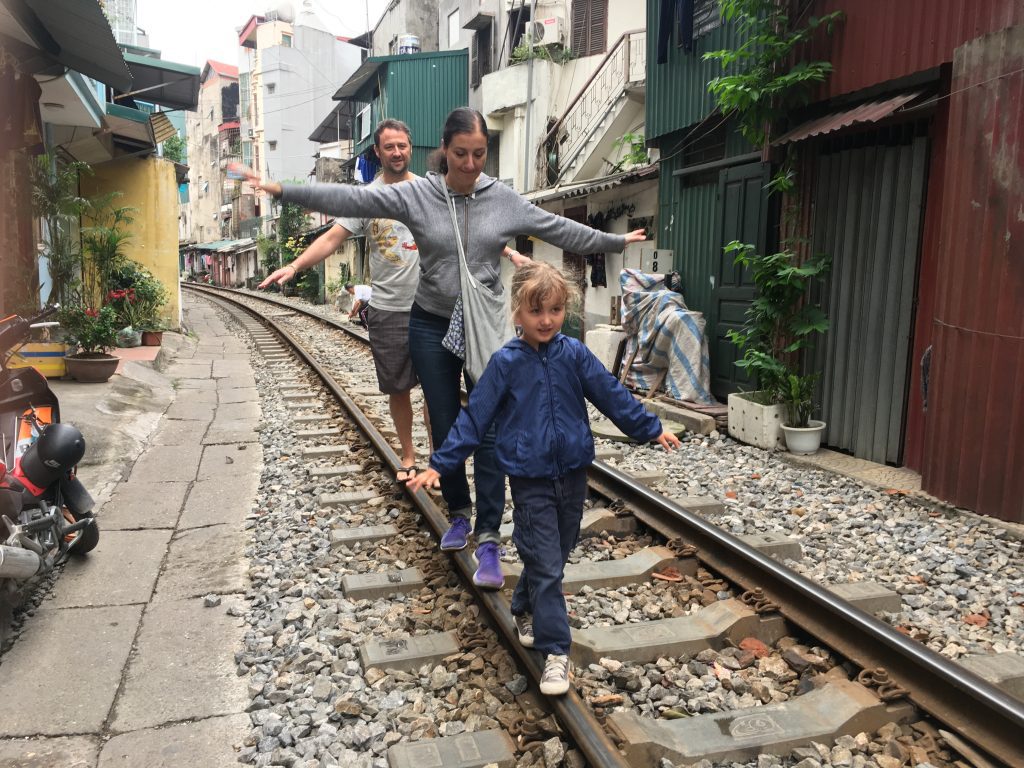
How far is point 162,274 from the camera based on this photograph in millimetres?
16203

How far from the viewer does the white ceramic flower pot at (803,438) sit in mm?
6648

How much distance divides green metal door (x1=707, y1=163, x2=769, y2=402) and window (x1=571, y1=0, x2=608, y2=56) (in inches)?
476

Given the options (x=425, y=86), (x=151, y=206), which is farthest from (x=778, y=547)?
(x=425, y=86)

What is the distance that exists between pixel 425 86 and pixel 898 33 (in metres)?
22.6

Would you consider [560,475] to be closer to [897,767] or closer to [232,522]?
[897,767]

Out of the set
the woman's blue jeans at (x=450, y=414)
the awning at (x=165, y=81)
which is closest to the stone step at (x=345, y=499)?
the woman's blue jeans at (x=450, y=414)

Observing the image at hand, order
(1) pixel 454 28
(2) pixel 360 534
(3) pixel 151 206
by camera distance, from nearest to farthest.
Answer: (2) pixel 360 534 → (3) pixel 151 206 → (1) pixel 454 28

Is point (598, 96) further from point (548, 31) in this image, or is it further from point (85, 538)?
point (85, 538)

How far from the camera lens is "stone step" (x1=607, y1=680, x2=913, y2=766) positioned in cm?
234

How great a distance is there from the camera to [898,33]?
595 centimetres

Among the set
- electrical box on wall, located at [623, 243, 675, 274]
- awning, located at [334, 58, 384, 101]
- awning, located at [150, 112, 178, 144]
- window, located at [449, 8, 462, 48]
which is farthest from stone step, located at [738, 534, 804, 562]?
window, located at [449, 8, 462, 48]

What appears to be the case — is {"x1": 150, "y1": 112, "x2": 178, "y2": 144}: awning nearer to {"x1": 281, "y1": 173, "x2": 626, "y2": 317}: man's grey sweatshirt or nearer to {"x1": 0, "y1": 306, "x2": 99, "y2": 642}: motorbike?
{"x1": 0, "y1": 306, "x2": 99, "y2": 642}: motorbike

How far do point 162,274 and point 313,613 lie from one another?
14.6 m

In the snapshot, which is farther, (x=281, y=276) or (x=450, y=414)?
(x=450, y=414)
